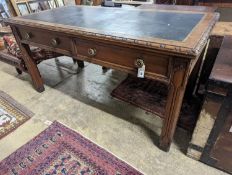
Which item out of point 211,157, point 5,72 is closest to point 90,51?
point 211,157

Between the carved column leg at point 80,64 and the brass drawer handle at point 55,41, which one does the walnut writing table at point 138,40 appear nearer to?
the brass drawer handle at point 55,41

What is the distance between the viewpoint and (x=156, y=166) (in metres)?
1.12

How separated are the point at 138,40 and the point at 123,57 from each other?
156 mm

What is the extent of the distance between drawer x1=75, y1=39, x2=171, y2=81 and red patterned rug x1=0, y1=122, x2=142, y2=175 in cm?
62

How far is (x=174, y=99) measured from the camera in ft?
3.11

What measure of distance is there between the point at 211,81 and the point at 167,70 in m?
0.21

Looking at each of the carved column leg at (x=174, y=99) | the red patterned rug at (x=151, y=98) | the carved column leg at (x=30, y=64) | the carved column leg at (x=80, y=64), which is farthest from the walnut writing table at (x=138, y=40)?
the carved column leg at (x=80, y=64)

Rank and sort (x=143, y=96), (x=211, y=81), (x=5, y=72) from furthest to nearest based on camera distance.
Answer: (x=5, y=72) → (x=143, y=96) → (x=211, y=81)

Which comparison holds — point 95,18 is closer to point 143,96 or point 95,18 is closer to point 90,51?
point 90,51

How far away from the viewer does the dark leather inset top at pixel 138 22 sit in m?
0.90

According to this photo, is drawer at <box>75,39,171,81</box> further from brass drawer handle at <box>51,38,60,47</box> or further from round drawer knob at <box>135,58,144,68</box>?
brass drawer handle at <box>51,38,60,47</box>

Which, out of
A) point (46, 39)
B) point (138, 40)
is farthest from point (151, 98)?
point (46, 39)

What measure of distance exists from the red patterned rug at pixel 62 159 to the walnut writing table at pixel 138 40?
42 cm

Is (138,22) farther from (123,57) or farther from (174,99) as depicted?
(174,99)
